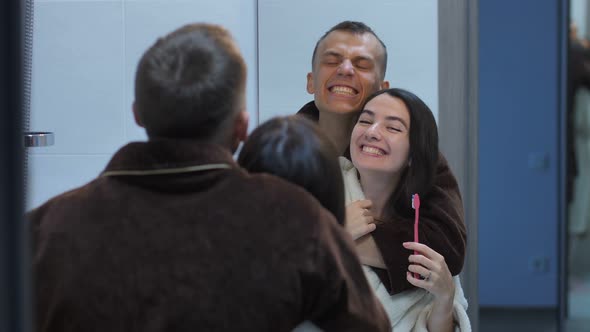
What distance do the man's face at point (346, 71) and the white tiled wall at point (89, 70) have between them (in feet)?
1.66

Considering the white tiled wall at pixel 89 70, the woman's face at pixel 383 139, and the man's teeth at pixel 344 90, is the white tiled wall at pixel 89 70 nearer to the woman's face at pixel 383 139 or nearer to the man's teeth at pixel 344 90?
the man's teeth at pixel 344 90

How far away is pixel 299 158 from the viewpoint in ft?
3.64

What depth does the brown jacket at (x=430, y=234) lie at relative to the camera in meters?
1.66

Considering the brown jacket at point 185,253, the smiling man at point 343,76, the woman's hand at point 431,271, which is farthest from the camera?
the smiling man at point 343,76

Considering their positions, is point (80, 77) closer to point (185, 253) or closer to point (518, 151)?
point (185, 253)

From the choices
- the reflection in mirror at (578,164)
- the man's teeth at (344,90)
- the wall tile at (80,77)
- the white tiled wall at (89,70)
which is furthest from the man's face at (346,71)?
the reflection in mirror at (578,164)

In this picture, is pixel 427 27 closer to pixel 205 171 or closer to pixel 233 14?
pixel 233 14

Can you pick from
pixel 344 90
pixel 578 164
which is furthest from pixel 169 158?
pixel 578 164

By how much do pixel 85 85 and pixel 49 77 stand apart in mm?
107

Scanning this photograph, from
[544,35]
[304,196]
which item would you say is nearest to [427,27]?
[304,196]

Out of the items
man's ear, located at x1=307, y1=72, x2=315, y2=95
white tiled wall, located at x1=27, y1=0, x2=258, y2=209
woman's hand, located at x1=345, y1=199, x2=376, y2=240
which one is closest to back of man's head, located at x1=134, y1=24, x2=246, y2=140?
woman's hand, located at x1=345, y1=199, x2=376, y2=240

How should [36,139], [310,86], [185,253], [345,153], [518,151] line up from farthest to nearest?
[518,151] < [310,86] < [345,153] < [36,139] < [185,253]

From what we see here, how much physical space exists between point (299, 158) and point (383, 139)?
0.60m

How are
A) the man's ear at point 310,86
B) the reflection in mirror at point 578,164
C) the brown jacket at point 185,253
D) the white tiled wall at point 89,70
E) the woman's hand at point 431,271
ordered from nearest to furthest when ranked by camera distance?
the brown jacket at point 185,253 → the woman's hand at point 431,271 → the man's ear at point 310,86 → the white tiled wall at point 89,70 → the reflection in mirror at point 578,164
